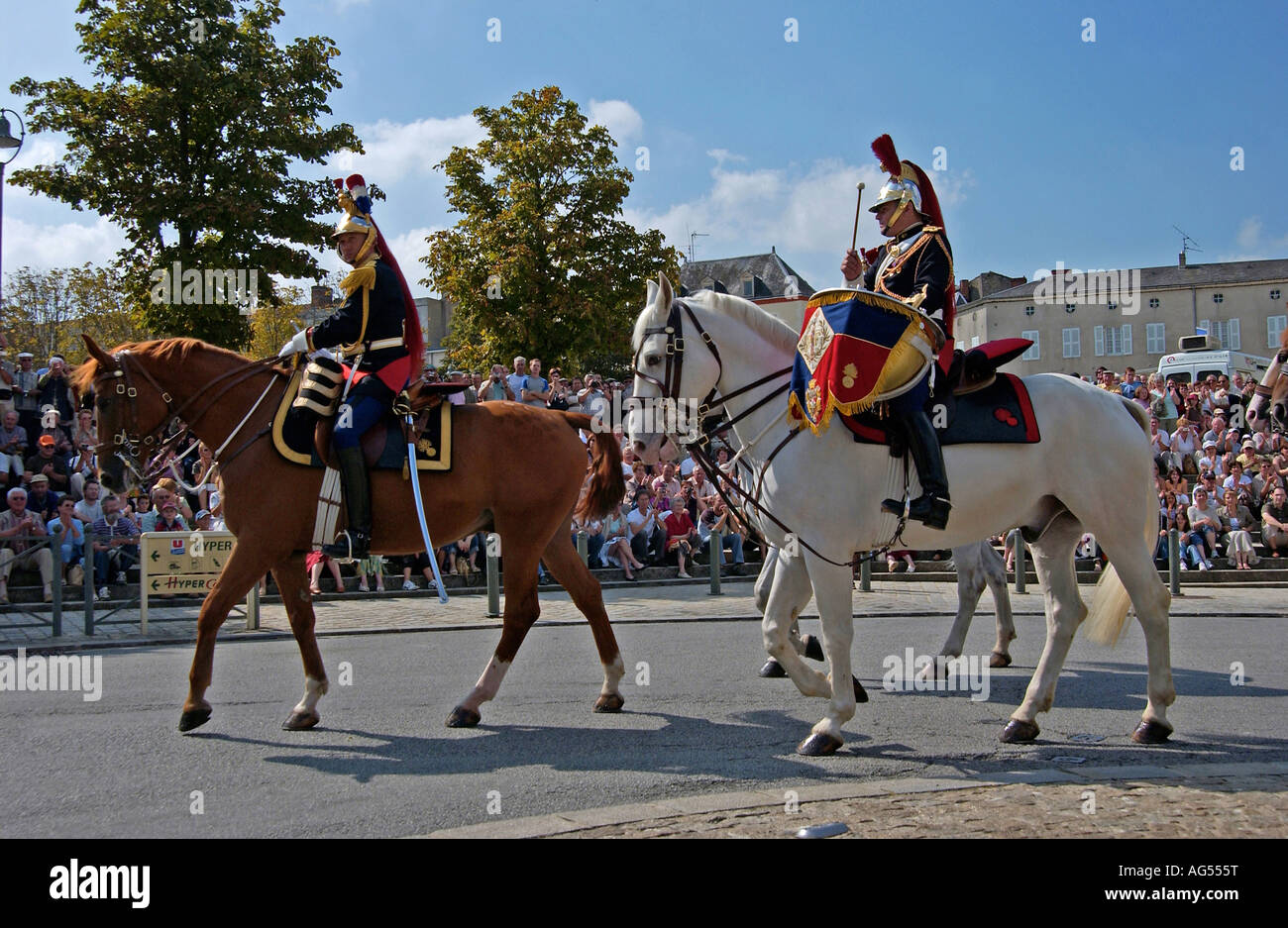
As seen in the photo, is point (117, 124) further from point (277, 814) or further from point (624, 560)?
point (277, 814)

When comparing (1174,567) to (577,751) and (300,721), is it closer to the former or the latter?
(577,751)

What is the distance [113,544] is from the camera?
1681 centimetres

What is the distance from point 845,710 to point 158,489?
12783mm

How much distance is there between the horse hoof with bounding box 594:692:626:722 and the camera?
8.38m

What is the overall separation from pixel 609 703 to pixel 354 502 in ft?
7.64

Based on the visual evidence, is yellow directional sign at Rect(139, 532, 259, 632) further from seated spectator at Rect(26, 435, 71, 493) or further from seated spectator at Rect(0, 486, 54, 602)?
seated spectator at Rect(26, 435, 71, 493)

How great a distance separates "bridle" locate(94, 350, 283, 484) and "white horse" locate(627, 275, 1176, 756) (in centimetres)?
310

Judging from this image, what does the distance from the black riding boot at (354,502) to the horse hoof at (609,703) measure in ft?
6.59

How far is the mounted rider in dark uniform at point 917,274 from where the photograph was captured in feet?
23.2

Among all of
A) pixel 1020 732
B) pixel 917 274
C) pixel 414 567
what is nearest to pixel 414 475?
pixel 917 274

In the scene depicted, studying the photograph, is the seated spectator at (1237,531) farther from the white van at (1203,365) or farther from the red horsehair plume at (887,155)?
the white van at (1203,365)

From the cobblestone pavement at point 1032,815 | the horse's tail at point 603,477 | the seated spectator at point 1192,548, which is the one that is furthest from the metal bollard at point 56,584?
the seated spectator at point 1192,548
